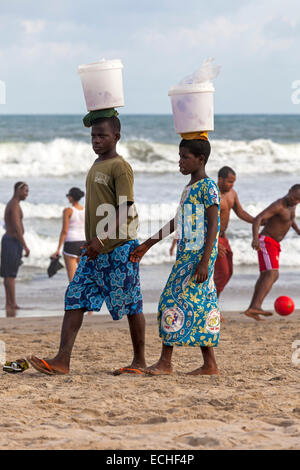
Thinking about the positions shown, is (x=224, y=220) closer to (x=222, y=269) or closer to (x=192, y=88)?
(x=222, y=269)

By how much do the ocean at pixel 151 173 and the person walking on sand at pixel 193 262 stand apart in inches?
163

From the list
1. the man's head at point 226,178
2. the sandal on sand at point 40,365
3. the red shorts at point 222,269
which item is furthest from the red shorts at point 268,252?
the sandal on sand at point 40,365

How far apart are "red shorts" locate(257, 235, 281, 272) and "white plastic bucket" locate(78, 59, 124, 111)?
347 centimetres

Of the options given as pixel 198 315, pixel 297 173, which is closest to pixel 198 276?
pixel 198 315

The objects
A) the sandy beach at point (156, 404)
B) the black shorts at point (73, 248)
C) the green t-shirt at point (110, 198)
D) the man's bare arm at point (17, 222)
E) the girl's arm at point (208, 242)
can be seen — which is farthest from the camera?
the man's bare arm at point (17, 222)

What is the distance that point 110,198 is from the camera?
173 inches

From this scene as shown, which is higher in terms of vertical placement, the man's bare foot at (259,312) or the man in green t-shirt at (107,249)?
the man in green t-shirt at (107,249)

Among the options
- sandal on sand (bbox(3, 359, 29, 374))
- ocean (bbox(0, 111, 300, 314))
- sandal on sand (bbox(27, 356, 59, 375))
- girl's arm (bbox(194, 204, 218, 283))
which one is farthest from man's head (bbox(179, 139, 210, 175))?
ocean (bbox(0, 111, 300, 314))

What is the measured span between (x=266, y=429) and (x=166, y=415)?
20.2 inches

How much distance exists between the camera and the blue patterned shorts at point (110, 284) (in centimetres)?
436

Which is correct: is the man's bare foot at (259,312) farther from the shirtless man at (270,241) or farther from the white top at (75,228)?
the white top at (75,228)

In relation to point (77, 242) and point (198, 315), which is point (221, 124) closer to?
point (77, 242)

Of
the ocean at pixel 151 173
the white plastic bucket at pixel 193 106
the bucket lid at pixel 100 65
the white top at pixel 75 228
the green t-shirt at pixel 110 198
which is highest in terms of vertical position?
the bucket lid at pixel 100 65
